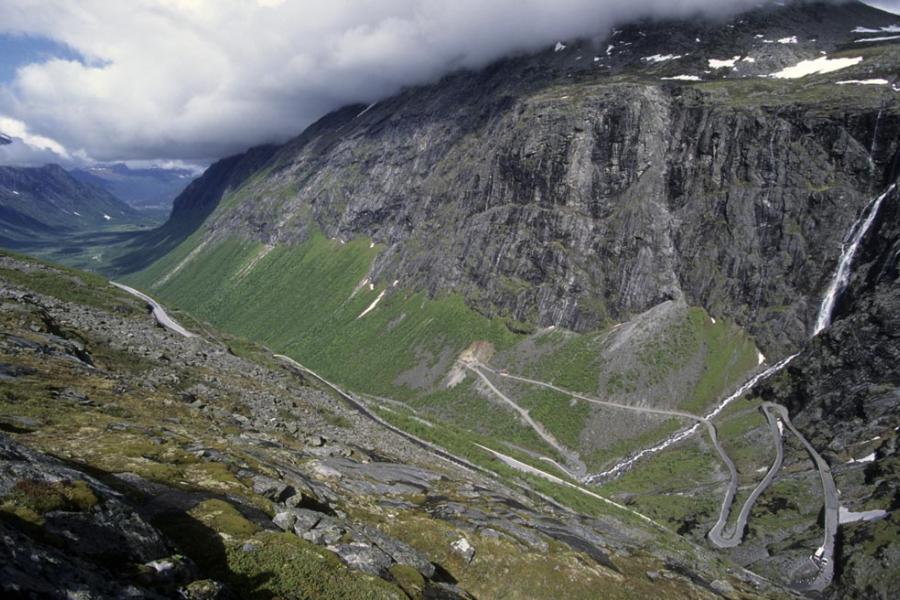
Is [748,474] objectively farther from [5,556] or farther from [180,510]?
[5,556]

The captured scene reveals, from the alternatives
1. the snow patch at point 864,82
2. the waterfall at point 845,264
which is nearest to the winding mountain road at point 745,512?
the waterfall at point 845,264

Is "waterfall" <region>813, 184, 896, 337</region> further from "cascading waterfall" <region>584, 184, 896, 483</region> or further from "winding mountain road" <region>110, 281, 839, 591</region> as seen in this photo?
"winding mountain road" <region>110, 281, 839, 591</region>

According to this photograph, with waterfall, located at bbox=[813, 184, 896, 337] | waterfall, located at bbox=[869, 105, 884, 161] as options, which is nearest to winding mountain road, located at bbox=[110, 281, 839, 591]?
waterfall, located at bbox=[813, 184, 896, 337]

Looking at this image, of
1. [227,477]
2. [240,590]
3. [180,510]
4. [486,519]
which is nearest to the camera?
[240,590]

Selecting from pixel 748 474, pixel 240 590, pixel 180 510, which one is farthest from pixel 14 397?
pixel 748 474

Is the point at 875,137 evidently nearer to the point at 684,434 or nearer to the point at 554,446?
the point at 684,434

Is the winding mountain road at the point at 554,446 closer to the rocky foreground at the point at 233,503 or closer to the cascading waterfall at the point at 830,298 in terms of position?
the cascading waterfall at the point at 830,298

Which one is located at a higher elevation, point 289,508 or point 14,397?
point 14,397
